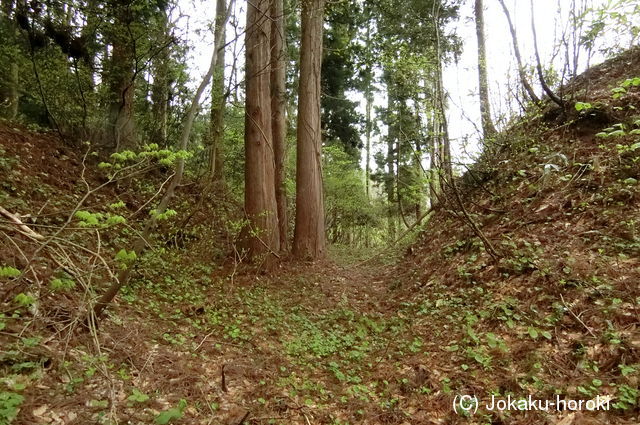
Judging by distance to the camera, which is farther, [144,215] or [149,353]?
[144,215]

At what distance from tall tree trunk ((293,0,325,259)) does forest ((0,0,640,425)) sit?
49 millimetres

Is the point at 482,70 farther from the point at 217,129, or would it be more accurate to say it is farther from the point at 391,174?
the point at 217,129

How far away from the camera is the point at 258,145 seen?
6590 millimetres

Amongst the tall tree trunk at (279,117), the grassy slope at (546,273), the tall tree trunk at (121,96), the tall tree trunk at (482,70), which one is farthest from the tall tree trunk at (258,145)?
the tall tree trunk at (482,70)

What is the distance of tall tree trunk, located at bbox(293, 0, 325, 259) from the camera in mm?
7965

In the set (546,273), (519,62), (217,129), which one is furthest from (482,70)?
(546,273)

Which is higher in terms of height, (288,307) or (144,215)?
(144,215)

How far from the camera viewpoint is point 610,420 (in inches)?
96.0

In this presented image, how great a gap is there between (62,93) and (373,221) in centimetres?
1362

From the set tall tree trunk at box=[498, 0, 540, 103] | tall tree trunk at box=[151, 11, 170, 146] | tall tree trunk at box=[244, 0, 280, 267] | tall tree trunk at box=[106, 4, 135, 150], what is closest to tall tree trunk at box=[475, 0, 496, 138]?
tall tree trunk at box=[498, 0, 540, 103]

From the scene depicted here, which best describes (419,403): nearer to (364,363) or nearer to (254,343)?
(364,363)

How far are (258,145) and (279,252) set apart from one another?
6.94 ft

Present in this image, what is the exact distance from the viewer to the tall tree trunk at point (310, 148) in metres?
7.96

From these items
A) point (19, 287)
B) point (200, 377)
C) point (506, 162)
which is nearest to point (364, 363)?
point (200, 377)
